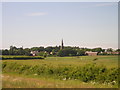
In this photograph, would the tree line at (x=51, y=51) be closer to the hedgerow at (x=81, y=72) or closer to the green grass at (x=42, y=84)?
the hedgerow at (x=81, y=72)

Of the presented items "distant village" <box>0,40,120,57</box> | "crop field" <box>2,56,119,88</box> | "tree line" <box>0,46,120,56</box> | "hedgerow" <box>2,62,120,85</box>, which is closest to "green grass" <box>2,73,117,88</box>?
"crop field" <box>2,56,119,88</box>

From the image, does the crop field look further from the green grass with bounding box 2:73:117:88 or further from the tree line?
the tree line

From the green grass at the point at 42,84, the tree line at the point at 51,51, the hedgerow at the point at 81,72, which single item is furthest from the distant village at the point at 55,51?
the green grass at the point at 42,84

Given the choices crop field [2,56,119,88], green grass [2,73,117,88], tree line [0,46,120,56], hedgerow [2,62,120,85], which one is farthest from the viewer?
tree line [0,46,120,56]

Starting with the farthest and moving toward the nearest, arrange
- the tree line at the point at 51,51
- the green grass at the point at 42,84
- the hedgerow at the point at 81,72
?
the tree line at the point at 51,51 < the hedgerow at the point at 81,72 < the green grass at the point at 42,84

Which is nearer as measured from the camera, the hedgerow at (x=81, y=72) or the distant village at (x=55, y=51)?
the hedgerow at (x=81, y=72)

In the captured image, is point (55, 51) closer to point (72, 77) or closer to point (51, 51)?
point (51, 51)

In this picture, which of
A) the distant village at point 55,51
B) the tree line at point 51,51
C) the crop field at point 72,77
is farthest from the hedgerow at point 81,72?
the distant village at point 55,51

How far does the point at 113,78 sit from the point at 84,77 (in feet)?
9.60

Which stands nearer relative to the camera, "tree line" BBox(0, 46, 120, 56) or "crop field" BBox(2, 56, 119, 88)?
"crop field" BBox(2, 56, 119, 88)

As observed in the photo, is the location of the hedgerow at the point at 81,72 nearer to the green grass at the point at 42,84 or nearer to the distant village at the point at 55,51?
the green grass at the point at 42,84

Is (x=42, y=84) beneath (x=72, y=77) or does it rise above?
above

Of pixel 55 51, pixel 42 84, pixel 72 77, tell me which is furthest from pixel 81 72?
pixel 55 51

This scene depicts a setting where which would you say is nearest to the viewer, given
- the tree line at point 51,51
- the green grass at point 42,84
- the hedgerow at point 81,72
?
the green grass at point 42,84
